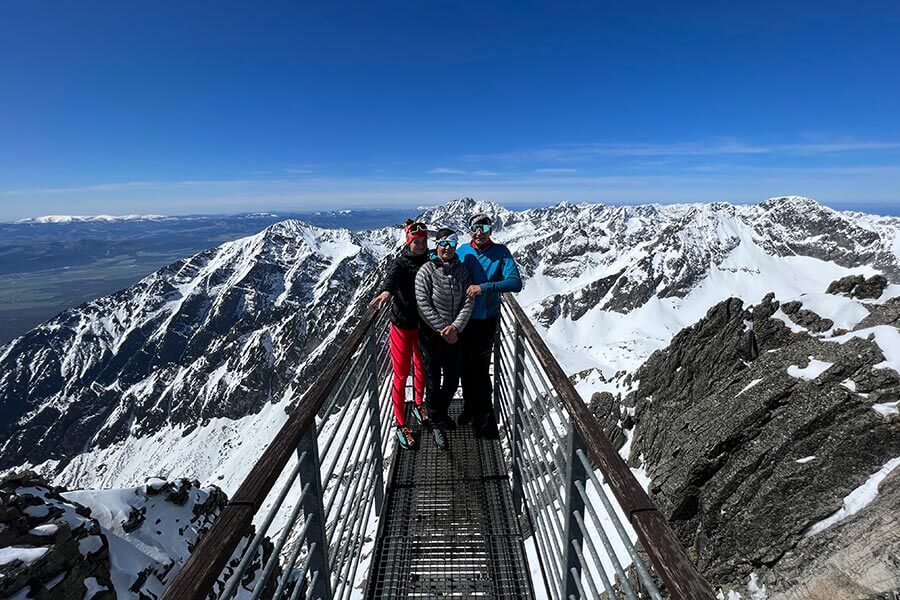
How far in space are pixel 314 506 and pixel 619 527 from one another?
6.89ft

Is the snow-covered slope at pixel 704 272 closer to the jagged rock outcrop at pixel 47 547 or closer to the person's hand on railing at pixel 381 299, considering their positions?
the jagged rock outcrop at pixel 47 547

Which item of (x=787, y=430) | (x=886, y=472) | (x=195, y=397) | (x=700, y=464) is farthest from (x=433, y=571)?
(x=195, y=397)

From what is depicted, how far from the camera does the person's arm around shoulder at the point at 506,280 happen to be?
5652 mm

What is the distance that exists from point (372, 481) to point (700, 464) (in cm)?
2526

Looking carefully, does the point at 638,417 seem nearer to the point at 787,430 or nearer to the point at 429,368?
the point at 787,430

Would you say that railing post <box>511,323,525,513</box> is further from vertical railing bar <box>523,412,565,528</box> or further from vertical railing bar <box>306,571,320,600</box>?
vertical railing bar <box>306,571,320,600</box>

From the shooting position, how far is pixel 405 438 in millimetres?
6543

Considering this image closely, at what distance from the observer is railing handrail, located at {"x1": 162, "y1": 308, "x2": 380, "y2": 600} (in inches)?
63.9

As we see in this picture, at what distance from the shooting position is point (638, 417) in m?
47.8

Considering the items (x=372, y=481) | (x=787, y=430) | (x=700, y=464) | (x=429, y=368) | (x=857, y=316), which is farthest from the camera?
(x=857, y=316)

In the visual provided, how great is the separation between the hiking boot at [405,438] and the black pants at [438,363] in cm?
74

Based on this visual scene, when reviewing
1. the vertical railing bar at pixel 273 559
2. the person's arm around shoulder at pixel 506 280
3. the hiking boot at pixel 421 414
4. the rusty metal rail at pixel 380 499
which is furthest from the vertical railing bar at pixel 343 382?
the hiking boot at pixel 421 414

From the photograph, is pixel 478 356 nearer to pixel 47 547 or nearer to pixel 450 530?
pixel 450 530

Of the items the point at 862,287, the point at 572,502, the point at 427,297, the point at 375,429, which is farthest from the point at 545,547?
the point at 862,287
